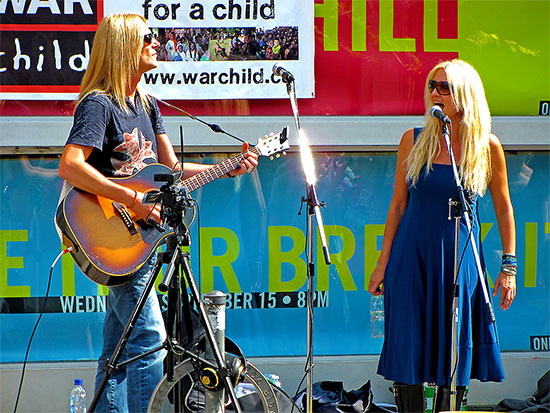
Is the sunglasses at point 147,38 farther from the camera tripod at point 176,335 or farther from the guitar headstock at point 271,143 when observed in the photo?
the camera tripod at point 176,335

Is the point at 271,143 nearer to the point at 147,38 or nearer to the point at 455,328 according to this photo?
the point at 147,38

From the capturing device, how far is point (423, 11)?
17.1 feet

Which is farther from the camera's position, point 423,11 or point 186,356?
point 423,11

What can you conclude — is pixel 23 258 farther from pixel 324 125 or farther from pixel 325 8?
pixel 325 8

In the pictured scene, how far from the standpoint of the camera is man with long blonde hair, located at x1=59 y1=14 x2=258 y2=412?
350cm

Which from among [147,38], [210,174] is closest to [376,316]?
[210,174]

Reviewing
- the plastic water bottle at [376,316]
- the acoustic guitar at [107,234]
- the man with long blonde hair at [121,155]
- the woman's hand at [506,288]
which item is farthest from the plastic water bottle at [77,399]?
the woman's hand at [506,288]

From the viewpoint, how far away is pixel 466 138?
3.79 metres

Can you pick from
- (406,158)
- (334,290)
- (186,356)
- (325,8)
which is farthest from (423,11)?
(186,356)

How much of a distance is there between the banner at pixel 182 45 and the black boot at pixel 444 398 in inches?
90.4

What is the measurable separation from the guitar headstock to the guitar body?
715 millimetres

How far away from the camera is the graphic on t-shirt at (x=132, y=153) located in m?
3.61

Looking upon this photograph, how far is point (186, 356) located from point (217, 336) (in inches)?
12.9

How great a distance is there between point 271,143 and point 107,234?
106 cm
